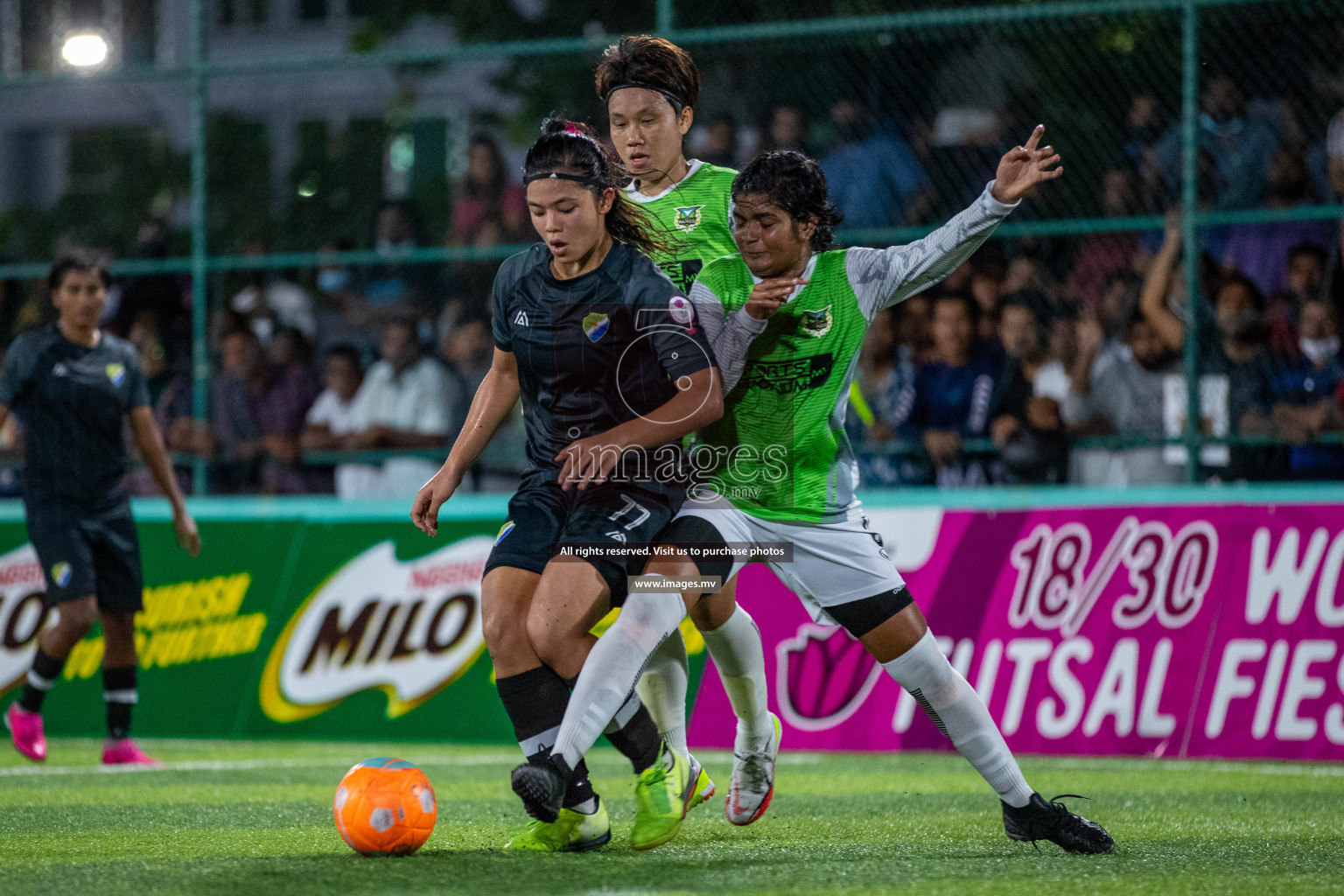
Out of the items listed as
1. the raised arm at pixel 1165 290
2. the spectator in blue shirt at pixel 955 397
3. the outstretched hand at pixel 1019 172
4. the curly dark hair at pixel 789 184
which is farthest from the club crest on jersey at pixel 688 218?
the raised arm at pixel 1165 290

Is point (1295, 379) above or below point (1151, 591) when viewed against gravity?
above

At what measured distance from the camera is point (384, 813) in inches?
182

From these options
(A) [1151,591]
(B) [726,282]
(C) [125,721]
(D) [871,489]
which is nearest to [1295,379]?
(A) [1151,591]

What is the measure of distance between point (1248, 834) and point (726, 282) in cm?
242

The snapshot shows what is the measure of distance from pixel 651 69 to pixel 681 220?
1.67ft

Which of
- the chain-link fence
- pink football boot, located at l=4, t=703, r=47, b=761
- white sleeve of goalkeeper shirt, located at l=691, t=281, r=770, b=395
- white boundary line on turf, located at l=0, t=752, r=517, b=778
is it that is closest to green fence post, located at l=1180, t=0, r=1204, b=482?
the chain-link fence

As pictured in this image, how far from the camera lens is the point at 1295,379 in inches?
344

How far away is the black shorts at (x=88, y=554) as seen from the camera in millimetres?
8141

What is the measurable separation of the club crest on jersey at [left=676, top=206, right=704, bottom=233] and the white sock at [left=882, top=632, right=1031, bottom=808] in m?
1.59

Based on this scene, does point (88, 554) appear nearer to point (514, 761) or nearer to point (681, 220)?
point (514, 761)

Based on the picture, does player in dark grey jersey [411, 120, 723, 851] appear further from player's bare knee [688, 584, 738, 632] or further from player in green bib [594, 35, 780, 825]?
player in green bib [594, 35, 780, 825]

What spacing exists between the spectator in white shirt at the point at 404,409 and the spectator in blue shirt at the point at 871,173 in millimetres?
2711

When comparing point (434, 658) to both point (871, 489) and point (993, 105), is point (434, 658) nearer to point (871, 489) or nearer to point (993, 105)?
point (871, 489)

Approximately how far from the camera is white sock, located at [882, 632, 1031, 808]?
4.83m
